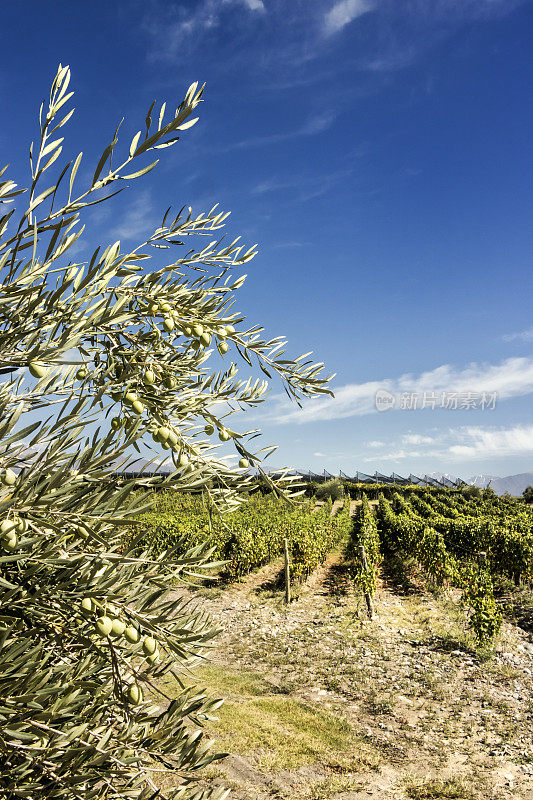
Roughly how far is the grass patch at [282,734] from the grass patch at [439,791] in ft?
2.15

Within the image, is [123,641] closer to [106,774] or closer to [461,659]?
[106,774]

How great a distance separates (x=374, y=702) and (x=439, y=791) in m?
2.43

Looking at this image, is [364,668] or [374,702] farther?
[364,668]

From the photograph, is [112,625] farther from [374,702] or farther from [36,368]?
[374,702]

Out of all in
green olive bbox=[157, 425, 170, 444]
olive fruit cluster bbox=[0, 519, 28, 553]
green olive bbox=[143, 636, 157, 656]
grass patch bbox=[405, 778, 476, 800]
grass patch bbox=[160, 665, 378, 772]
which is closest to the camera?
olive fruit cluster bbox=[0, 519, 28, 553]

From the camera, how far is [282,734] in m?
6.67

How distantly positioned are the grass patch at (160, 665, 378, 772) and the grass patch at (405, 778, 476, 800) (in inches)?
25.8

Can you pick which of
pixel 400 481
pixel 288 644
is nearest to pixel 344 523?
pixel 288 644

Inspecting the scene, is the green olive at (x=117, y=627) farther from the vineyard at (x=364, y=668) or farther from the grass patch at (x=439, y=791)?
the grass patch at (x=439, y=791)

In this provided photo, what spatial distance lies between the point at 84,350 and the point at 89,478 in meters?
0.73

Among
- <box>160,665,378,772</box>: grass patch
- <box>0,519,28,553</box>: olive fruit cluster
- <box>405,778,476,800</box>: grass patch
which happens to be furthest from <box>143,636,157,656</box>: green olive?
<box>405,778,476,800</box>: grass patch

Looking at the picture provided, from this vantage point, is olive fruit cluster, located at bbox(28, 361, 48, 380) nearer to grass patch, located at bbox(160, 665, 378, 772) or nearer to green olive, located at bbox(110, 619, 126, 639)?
green olive, located at bbox(110, 619, 126, 639)

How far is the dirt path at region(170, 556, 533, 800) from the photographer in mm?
5805

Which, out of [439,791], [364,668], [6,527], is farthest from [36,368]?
[364,668]
